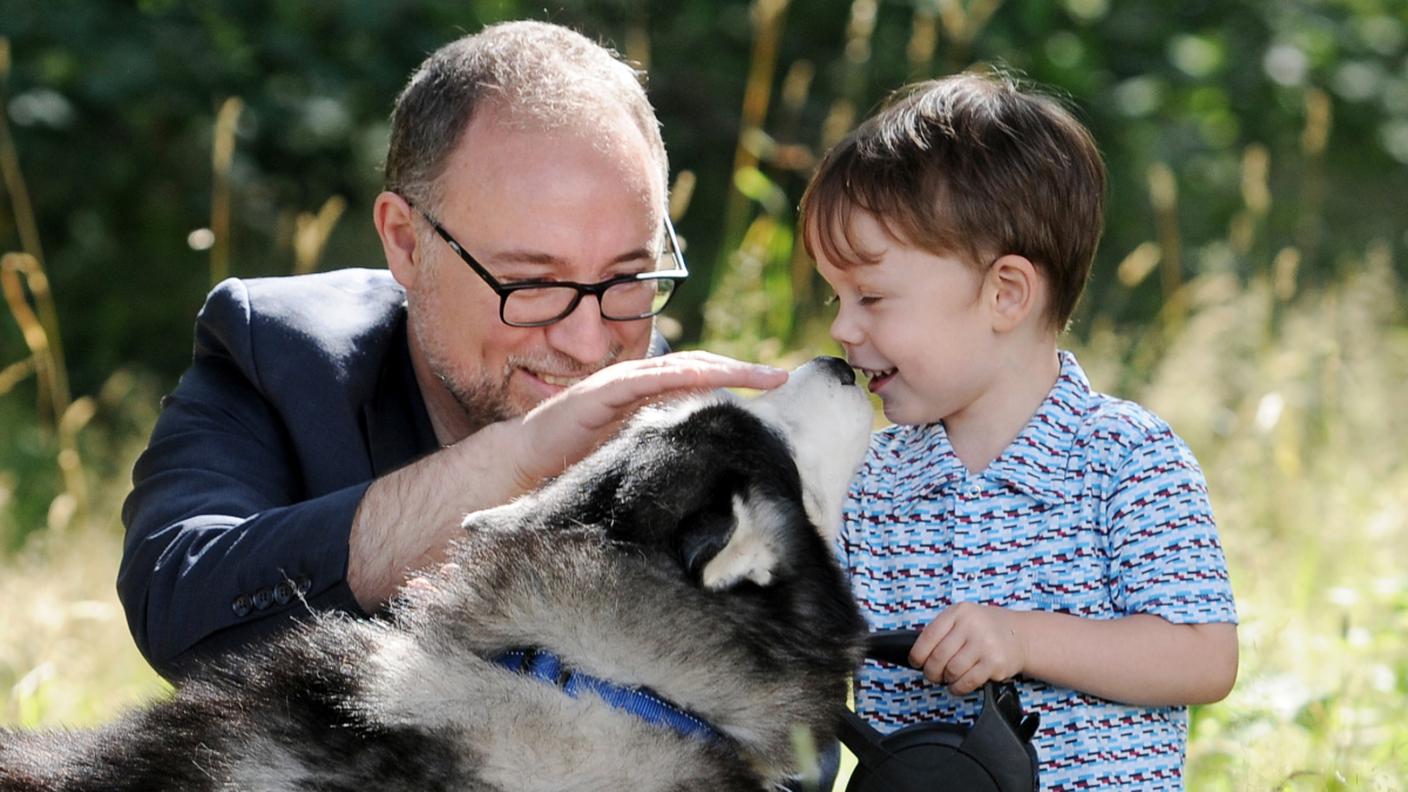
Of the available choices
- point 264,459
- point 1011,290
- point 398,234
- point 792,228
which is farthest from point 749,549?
point 792,228

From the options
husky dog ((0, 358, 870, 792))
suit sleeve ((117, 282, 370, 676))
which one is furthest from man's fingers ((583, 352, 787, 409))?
suit sleeve ((117, 282, 370, 676))

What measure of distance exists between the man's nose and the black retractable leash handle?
1.12 metres

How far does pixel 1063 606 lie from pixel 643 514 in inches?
34.8

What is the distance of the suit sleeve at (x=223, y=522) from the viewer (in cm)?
300

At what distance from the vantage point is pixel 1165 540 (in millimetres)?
2727

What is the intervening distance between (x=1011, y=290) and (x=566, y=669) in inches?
46.9

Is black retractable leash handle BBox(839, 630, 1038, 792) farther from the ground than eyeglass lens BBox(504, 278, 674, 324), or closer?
closer

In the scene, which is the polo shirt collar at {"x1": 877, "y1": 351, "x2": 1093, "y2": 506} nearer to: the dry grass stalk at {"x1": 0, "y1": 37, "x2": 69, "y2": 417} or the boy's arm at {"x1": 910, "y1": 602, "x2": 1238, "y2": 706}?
the boy's arm at {"x1": 910, "y1": 602, "x2": 1238, "y2": 706}

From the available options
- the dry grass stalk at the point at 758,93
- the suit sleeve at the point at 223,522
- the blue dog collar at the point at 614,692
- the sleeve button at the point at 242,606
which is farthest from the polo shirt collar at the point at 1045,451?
the dry grass stalk at the point at 758,93

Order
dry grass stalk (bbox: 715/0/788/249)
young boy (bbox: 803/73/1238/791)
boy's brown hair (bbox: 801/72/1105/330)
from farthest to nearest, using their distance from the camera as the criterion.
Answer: dry grass stalk (bbox: 715/0/788/249) < boy's brown hair (bbox: 801/72/1105/330) < young boy (bbox: 803/73/1238/791)

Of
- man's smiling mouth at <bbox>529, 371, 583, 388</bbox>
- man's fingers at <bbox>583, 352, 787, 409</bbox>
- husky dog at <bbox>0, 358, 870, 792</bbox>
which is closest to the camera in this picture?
husky dog at <bbox>0, 358, 870, 792</bbox>

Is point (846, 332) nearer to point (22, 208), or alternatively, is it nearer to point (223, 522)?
point (223, 522)

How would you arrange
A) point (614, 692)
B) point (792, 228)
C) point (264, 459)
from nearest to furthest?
point (614, 692) < point (264, 459) < point (792, 228)

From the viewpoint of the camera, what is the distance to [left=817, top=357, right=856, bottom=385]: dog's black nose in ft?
9.80
